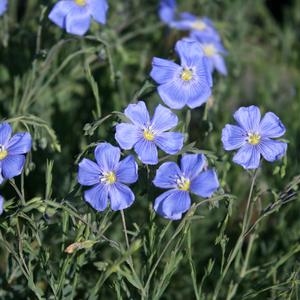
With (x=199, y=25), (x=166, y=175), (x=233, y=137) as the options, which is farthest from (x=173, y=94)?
(x=199, y=25)

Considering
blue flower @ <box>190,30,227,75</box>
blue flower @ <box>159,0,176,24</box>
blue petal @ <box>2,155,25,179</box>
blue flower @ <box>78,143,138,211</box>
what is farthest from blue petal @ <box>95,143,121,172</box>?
blue flower @ <box>159,0,176,24</box>

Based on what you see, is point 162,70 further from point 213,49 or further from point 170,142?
point 213,49

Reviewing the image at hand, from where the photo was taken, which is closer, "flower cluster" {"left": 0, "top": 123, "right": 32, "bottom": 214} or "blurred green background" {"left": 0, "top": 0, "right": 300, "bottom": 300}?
"flower cluster" {"left": 0, "top": 123, "right": 32, "bottom": 214}

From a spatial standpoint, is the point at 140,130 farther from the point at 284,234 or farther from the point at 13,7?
the point at 13,7

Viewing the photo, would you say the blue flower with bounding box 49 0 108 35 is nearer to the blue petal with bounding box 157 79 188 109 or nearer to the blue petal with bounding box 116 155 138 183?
the blue petal with bounding box 157 79 188 109

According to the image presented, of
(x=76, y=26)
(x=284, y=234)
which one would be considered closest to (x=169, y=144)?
(x=76, y=26)
